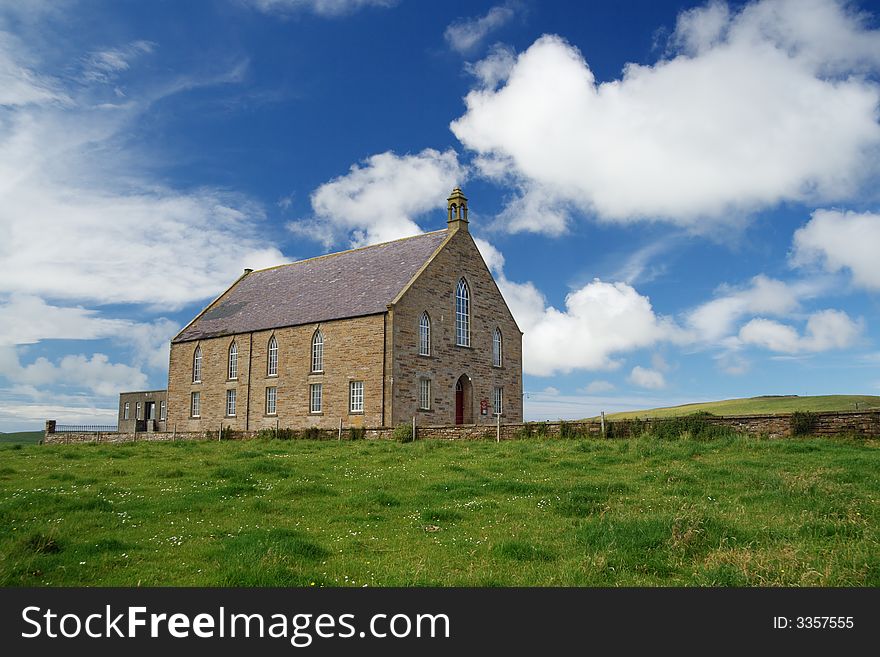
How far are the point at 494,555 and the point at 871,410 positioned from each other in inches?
804

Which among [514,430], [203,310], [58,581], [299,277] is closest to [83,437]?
[203,310]

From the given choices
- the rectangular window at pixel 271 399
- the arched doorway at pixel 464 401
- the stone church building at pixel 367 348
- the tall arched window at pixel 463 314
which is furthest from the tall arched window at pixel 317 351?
the arched doorway at pixel 464 401

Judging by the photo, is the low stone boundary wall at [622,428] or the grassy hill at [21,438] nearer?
the low stone boundary wall at [622,428]

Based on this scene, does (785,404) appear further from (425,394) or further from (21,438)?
(21,438)

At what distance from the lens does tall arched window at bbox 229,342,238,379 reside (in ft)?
161

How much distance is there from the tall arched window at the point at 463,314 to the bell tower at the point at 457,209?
3799 mm

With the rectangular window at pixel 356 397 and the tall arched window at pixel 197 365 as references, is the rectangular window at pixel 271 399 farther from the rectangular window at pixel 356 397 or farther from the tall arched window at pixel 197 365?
the tall arched window at pixel 197 365

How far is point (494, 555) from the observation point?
36.3 ft

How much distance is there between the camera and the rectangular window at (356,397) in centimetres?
4069

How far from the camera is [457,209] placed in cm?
4600

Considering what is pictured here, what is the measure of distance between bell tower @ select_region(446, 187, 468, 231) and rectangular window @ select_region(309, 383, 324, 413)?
13542 mm

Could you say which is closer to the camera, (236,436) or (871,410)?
(871,410)
